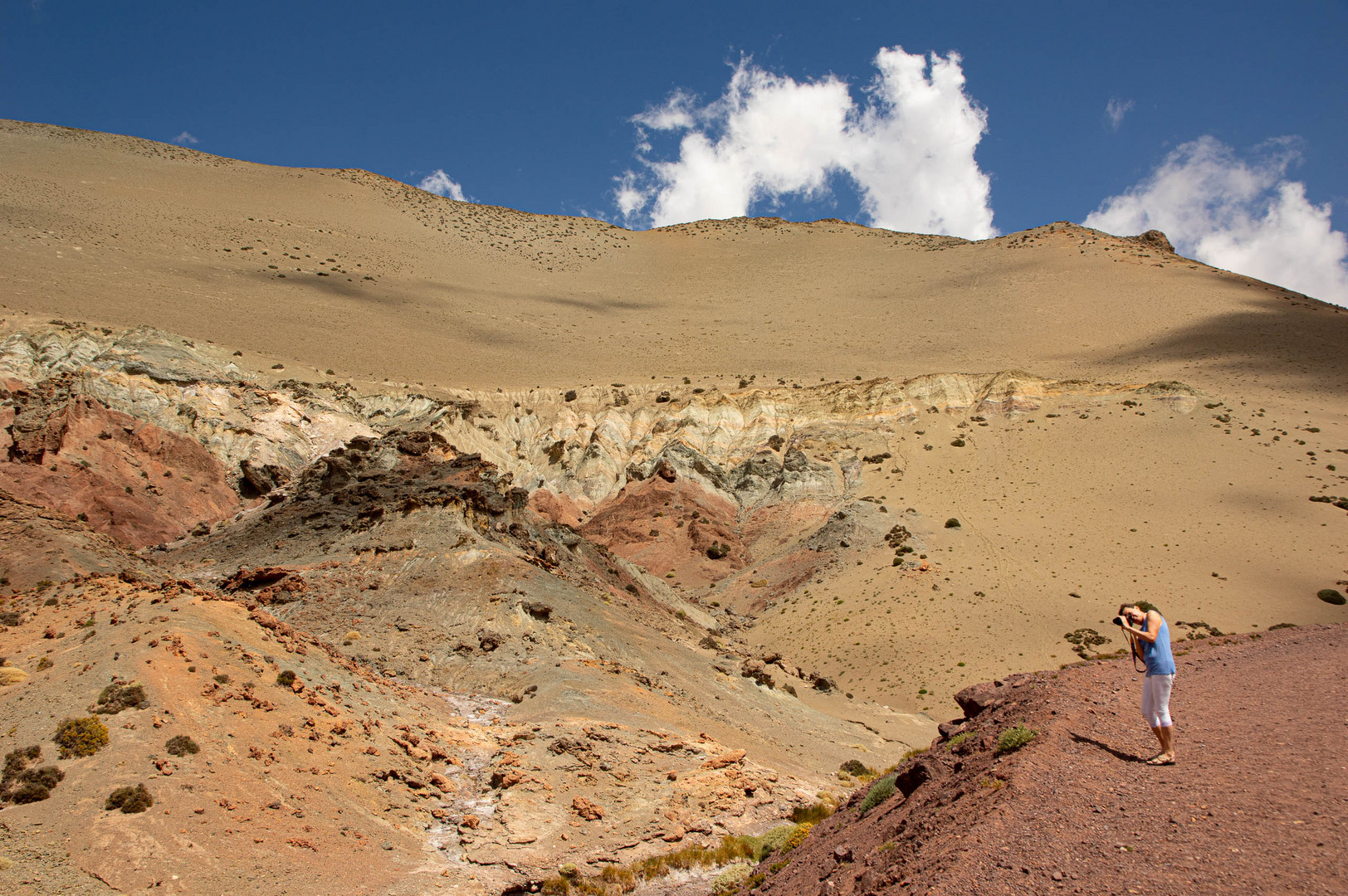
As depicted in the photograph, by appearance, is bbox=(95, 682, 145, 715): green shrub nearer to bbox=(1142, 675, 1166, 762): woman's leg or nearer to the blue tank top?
bbox=(1142, 675, 1166, 762): woman's leg

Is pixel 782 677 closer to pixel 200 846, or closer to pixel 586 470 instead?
pixel 200 846

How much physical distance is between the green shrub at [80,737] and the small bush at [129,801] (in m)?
1.02

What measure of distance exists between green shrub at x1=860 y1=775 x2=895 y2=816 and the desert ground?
14.3 ft

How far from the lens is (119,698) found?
1160cm

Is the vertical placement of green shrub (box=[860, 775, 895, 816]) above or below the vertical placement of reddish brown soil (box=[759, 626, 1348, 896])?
below

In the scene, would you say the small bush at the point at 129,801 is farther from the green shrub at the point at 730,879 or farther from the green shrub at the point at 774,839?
the green shrub at the point at 774,839

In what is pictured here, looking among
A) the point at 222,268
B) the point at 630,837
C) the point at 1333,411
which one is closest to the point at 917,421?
the point at 1333,411

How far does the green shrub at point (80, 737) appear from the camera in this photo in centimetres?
1064

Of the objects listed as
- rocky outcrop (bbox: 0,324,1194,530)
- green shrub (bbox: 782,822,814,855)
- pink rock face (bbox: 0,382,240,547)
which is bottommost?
green shrub (bbox: 782,822,814,855)

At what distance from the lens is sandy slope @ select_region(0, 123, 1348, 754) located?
34.9 meters

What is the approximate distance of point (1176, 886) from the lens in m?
5.39

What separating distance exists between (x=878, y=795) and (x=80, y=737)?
35.9 feet

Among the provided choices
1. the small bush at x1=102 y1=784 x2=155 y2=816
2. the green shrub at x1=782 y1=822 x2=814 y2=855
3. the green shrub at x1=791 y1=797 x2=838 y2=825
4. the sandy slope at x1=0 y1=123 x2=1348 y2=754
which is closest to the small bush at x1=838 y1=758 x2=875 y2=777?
the green shrub at x1=791 y1=797 x2=838 y2=825

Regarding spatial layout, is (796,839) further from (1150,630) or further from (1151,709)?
(1150,630)
